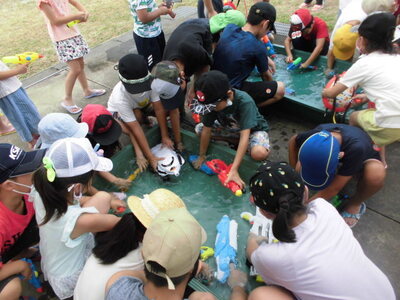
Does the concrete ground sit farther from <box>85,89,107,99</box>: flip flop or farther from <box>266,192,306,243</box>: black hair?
<box>266,192,306,243</box>: black hair

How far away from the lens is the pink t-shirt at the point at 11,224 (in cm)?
179

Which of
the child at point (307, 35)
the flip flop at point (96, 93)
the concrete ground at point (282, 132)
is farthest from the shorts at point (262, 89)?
the flip flop at point (96, 93)

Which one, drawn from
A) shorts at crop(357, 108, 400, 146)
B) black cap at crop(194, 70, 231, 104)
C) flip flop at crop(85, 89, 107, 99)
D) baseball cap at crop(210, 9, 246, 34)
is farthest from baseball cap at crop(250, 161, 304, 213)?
flip flop at crop(85, 89, 107, 99)

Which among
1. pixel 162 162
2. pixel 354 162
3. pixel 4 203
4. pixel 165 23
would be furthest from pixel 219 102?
pixel 165 23

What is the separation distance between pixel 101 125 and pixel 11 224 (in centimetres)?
107

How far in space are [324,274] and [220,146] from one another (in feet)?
5.33

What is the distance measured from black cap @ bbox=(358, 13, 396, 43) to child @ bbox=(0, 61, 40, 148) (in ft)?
10.2

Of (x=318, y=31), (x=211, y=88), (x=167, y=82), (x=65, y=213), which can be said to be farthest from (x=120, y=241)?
(x=318, y=31)

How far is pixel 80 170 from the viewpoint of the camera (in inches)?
64.8

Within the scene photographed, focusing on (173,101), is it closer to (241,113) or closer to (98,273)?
(241,113)

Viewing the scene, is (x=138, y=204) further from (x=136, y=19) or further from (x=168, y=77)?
(x=136, y=19)

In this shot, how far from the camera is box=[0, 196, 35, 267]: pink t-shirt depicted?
179cm

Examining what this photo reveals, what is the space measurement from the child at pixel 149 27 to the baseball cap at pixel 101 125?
122cm

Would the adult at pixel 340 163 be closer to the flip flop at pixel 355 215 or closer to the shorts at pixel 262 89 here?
the flip flop at pixel 355 215
